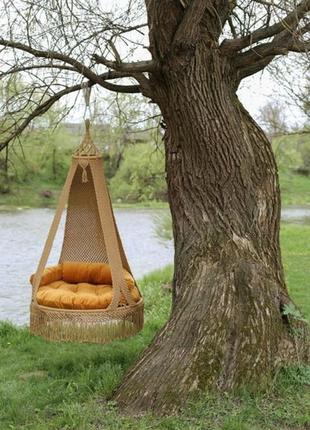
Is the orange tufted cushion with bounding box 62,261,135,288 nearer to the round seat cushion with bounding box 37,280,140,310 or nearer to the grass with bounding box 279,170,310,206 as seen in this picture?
the round seat cushion with bounding box 37,280,140,310

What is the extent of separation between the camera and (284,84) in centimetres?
415

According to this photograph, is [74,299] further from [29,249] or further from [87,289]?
[29,249]

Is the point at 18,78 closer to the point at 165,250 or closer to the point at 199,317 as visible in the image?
the point at 199,317

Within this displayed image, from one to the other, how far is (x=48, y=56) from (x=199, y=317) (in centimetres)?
137

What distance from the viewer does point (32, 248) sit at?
10.7m

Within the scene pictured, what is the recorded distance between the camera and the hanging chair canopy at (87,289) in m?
2.94

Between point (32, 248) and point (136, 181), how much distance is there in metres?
3.48

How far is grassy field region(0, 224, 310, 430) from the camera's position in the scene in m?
2.37

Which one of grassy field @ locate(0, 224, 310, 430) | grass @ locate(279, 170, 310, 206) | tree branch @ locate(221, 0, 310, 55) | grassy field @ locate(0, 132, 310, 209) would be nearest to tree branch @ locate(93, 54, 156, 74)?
tree branch @ locate(221, 0, 310, 55)

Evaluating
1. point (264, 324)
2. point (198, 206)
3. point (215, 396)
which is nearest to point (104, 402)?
point (215, 396)

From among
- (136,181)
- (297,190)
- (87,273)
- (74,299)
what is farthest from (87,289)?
(297,190)

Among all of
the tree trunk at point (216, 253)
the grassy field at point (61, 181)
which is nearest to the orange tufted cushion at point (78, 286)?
the tree trunk at point (216, 253)

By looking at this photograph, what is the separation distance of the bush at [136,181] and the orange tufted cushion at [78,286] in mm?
5709

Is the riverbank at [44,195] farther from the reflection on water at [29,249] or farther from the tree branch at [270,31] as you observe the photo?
the tree branch at [270,31]
